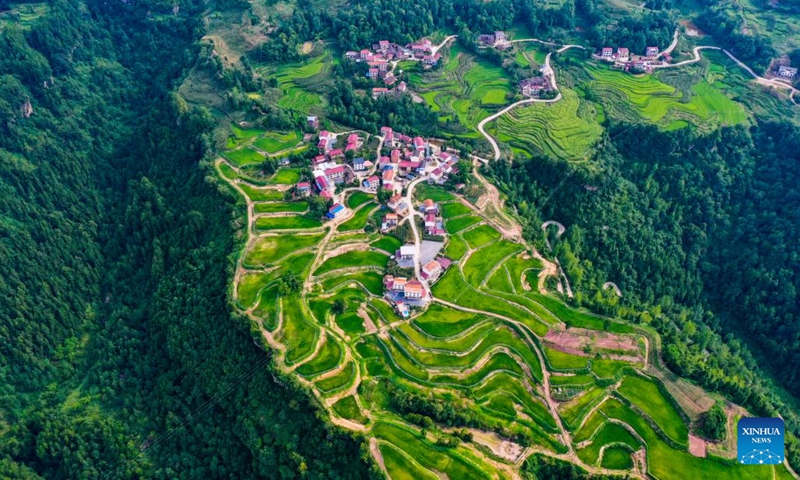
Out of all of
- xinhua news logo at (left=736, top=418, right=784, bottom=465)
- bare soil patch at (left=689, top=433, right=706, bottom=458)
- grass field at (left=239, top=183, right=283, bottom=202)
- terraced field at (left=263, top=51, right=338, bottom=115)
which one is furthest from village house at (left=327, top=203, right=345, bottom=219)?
xinhua news logo at (left=736, top=418, right=784, bottom=465)

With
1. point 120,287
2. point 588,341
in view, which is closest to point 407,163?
point 588,341

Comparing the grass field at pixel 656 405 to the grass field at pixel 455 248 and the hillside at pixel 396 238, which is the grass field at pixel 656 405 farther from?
the grass field at pixel 455 248

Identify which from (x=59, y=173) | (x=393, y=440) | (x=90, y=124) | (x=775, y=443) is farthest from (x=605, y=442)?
(x=90, y=124)

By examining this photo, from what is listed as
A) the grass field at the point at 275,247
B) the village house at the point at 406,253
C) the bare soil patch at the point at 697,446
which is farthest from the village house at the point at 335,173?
the bare soil patch at the point at 697,446

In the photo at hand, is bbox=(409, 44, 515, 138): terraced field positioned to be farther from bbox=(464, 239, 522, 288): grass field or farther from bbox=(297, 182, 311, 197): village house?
bbox=(297, 182, 311, 197): village house

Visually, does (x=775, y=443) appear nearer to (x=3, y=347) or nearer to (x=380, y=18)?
(x=3, y=347)

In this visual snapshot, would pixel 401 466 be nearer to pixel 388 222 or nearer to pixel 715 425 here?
pixel 715 425
